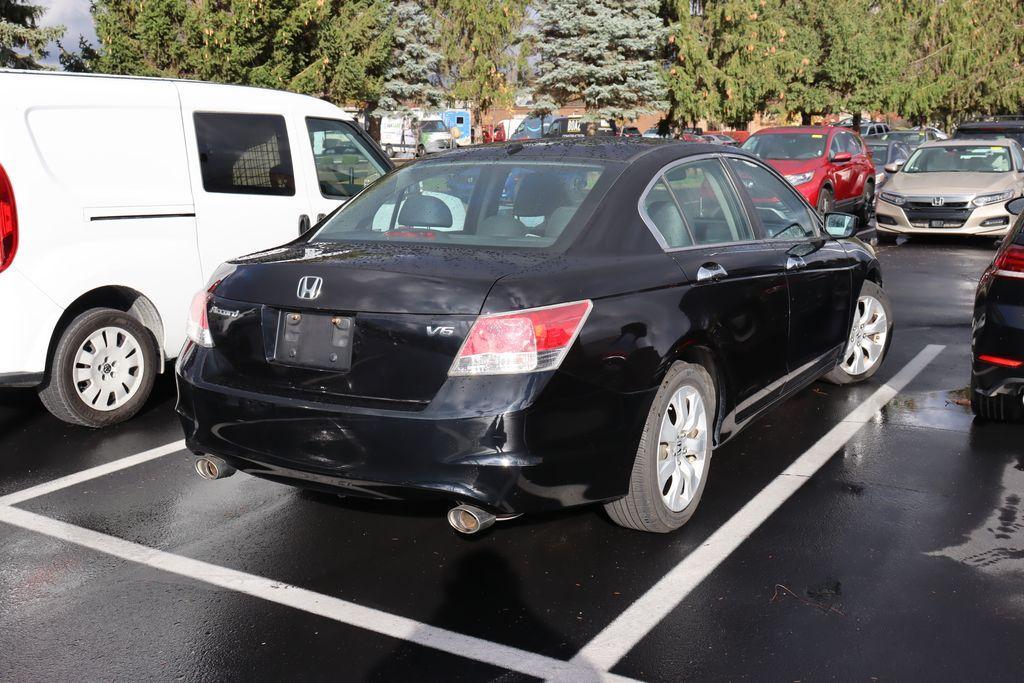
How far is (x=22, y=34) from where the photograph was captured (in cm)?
2736

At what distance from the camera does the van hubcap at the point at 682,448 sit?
4492 mm

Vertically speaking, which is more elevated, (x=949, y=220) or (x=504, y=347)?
(x=504, y=347)

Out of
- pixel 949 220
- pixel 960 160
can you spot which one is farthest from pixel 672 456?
pixel 960 160

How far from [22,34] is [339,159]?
2309 centimetres

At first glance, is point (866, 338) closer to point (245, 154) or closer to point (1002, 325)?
point (1002, 325)

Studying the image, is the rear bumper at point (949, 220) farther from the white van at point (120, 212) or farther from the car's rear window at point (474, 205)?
the car's rear window at point (474, 205)

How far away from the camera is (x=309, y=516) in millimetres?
4895

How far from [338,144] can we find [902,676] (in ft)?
18.8

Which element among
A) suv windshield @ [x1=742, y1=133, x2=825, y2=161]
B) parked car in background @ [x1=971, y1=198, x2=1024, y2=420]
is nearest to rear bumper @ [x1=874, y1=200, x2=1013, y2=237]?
suv windshield @ [x1=742, y1=133, x2=825, y2=161]

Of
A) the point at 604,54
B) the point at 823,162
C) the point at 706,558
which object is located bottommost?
the point at 706,558

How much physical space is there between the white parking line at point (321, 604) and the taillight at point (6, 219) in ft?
5.10

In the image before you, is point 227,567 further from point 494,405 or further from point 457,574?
point 494,405

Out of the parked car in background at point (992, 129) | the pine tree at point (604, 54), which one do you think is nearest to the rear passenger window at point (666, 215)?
the parked car in background at point (992, 129)

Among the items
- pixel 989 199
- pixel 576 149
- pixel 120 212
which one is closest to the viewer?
pixel 576 149
